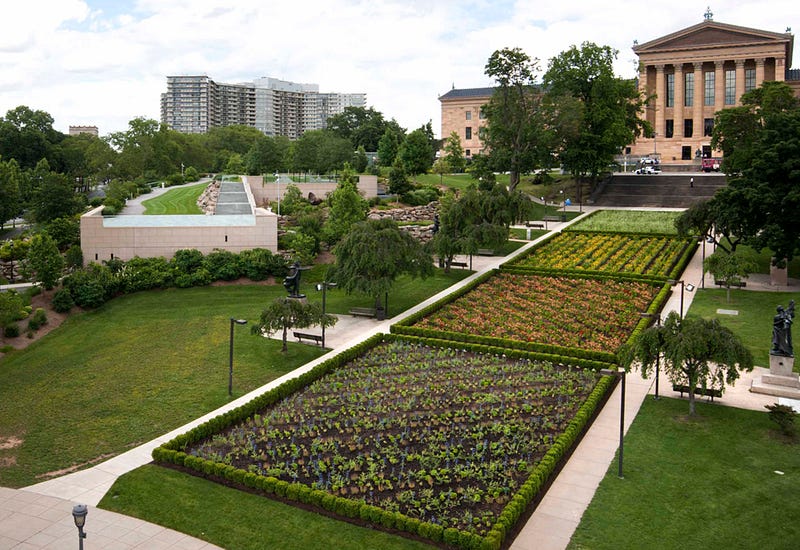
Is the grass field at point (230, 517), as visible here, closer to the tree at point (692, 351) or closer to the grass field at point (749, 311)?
the tree at point (692, 351)

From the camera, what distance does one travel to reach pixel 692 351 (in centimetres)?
2117

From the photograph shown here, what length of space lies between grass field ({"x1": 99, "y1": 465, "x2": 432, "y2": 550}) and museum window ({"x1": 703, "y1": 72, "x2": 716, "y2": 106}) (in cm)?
8289

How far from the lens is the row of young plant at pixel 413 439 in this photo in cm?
1673

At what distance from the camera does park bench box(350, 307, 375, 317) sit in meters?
34.2

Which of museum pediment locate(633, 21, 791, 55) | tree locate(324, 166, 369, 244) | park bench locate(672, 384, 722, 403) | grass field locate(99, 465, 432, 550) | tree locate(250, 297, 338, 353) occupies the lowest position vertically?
grass field locate(99, 465, 432, 550)

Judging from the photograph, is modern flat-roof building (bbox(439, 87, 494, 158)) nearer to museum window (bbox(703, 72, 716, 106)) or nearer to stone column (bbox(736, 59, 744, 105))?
museum window (bbox(703, 72, 716, 106))

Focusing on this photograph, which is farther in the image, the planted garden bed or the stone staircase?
the stone staircase

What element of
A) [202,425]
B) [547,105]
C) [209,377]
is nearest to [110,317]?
[209,377]

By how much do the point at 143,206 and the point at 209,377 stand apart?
30.5 m

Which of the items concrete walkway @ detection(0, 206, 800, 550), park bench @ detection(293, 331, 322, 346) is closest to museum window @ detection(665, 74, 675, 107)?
concrete walkway @ detection(0, 206, 800, 550)

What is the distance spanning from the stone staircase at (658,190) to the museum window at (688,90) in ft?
53.0

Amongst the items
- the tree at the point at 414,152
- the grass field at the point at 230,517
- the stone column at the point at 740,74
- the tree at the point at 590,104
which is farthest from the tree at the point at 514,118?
the grass field at the point at 230,517

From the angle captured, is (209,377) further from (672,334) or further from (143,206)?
(143,206)

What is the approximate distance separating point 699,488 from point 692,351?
15.4 feet
